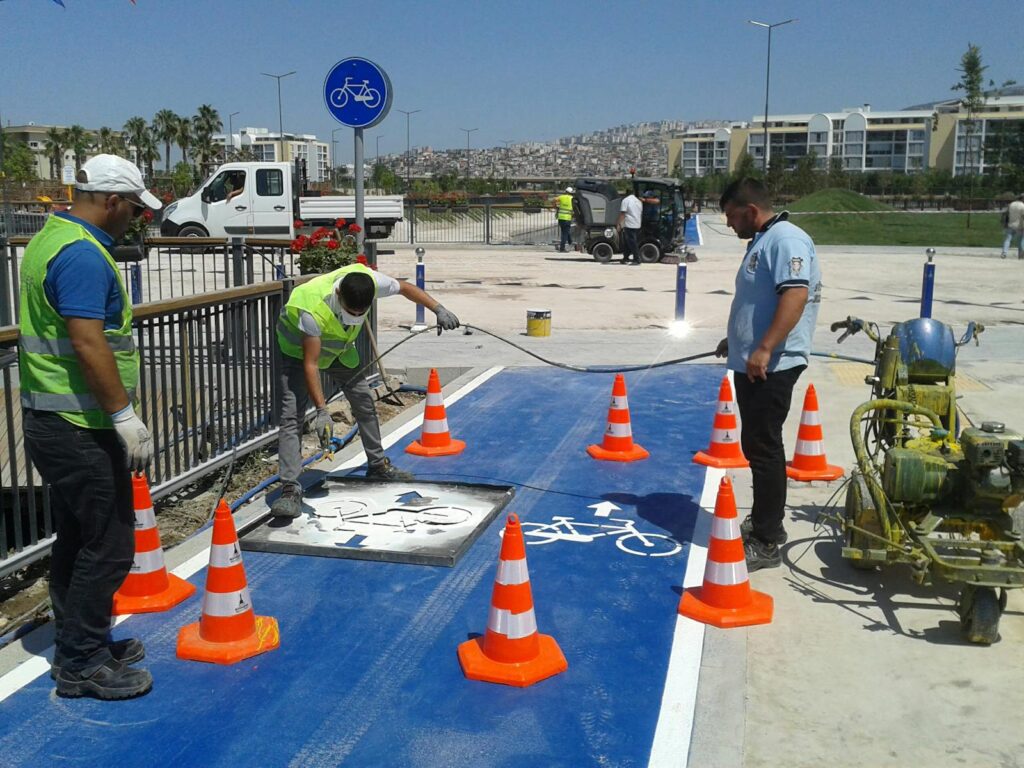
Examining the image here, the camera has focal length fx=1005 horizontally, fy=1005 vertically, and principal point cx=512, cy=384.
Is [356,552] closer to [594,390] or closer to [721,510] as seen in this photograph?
[721,510]

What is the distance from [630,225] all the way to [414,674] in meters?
22.6

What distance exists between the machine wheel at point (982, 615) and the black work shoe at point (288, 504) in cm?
367

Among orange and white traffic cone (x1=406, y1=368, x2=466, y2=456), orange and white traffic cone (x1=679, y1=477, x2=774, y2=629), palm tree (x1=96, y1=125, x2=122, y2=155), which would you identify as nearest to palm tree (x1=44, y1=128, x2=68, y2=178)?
palm tree (x1=96, y1=125, x2=122, y2=155)

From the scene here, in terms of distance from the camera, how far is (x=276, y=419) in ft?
26.2

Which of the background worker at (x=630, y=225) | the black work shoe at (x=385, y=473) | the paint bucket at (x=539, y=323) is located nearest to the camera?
the black work shoe at (x=385, y=473)

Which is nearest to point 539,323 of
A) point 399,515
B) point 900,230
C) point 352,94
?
point 352,94

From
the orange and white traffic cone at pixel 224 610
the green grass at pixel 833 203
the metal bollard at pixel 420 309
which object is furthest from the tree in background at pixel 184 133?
the orange and white traffic cone at pixel 224 610

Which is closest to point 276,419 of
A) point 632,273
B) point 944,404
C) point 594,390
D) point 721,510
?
point 594,390

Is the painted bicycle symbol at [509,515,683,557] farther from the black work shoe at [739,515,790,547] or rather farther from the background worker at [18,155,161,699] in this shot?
the background worker at [18,155,161,699]

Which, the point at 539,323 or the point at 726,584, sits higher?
the point at 539,323

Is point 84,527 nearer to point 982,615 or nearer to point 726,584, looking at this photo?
point 726,584

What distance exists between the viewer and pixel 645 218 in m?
26.8

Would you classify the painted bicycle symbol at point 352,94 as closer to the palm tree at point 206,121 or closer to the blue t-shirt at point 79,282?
the blue t-shirt at point 79,282

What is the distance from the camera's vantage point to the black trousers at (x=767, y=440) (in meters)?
5.32
